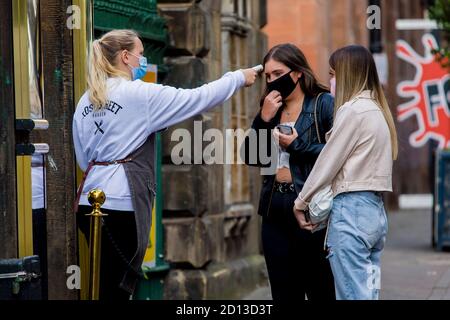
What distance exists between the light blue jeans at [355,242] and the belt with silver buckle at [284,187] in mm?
518

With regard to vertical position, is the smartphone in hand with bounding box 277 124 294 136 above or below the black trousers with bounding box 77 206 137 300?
above

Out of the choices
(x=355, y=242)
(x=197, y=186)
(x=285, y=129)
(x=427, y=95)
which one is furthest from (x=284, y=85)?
(x=427, y=95)

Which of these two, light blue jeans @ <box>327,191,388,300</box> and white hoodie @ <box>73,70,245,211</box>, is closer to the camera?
light blue jeans @ <box>327,191,388,300</box>

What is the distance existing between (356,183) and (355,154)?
0.14 meters

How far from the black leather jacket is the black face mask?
126mm

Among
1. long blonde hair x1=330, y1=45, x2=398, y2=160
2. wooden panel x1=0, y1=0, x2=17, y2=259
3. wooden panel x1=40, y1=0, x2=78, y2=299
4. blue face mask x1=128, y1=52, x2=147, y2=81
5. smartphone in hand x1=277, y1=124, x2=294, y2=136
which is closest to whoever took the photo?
wooden panel x1=0, y1=0, x2=17, y2=259

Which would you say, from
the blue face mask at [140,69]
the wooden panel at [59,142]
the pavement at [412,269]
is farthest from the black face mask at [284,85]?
the pavement at [412,269]

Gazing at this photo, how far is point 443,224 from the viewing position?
14.5 metres

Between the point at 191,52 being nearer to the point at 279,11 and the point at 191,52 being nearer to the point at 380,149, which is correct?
the point at 380,149

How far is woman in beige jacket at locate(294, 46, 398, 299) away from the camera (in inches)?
227

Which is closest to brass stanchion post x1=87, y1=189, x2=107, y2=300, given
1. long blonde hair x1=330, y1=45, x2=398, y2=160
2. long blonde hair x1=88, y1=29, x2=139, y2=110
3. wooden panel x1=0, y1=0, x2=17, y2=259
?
wooden panel x1=0, y1=0, x2=17, y2=259

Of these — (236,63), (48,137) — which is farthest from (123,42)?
(236,63)

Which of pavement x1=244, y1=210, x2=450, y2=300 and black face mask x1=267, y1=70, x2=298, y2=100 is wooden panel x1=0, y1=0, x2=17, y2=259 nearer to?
black face mask x1=267, y1=70, x2=298, y2=100

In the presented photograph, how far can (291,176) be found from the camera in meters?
6.37
